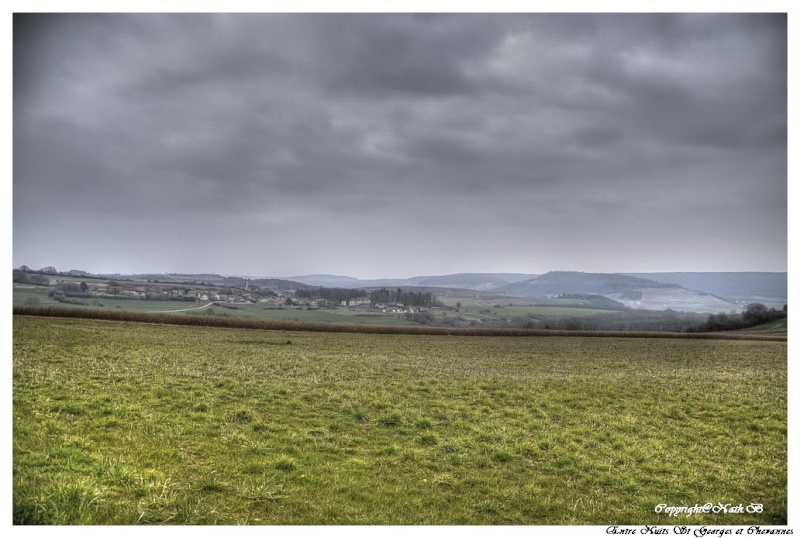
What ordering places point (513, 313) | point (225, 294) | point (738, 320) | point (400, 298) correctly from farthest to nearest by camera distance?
point (513, 313), point (400, 298), point (225, 294), point (738, 320)

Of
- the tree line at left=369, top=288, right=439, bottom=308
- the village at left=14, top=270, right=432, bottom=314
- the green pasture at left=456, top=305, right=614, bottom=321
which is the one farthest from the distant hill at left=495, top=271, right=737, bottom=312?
the village at left=14, top=270, right=432, bottom=314

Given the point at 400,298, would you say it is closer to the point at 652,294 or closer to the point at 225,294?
the point at 225,294

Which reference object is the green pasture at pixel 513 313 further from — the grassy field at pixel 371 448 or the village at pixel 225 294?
the grassy field at pixel 371 448

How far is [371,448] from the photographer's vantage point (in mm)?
9352

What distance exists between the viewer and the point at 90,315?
50.5 metres

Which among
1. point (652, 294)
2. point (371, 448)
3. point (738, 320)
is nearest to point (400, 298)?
point (738, 320)

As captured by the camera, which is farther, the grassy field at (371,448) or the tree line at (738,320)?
the tree line at (738,320)

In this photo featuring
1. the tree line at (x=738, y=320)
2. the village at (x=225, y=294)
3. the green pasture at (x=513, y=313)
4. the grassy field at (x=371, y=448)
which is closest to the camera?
the grassy field at (x=371, y=448)

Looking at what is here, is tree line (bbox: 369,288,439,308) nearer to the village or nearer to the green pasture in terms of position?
the village

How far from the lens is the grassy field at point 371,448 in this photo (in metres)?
6.15

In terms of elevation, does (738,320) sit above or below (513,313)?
above

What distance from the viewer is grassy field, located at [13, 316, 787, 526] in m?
6.15

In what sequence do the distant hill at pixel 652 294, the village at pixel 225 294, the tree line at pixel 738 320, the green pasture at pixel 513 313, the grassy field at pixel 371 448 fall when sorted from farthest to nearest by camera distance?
the green pasture at pixel 513 313, the distant hill at pixel 652 294, the tree line at pixel 738 320, the village at pixel 225 294, the grassy field at pixel 371 448

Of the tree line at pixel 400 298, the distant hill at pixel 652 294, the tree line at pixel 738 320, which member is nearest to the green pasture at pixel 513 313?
the tree line at pixel 400 298
